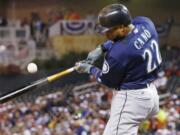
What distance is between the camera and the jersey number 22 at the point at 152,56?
500 centimetres

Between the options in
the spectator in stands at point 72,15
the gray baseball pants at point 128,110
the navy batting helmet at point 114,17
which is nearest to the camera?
the navy batting helmet at point 114,17

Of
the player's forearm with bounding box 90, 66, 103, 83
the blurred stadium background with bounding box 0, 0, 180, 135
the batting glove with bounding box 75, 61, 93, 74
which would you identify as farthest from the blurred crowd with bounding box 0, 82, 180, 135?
the player's forearm with bounding box 90, 66, 103, 83

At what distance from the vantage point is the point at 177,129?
35.0 feet

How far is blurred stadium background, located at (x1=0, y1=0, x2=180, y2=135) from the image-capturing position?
12.4 meters

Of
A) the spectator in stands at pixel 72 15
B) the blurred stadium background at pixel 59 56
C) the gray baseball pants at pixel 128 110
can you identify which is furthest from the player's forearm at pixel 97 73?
the spectator in stands at pixel 72 15

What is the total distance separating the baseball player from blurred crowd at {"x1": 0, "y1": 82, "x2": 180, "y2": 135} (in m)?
5.26

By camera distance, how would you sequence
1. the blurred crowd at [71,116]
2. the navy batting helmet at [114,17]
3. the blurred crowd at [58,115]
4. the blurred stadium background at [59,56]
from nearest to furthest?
1. the navy batting helmet at [114,17]
2. the blurred crowd at [71,116]
3. the blurred crowd at [58,115]
4. the blurred stadium background at [59,56]

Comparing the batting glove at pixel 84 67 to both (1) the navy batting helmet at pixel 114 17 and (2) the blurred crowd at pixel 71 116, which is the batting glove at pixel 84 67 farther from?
(2) the blurred crowd at pixel 71 116

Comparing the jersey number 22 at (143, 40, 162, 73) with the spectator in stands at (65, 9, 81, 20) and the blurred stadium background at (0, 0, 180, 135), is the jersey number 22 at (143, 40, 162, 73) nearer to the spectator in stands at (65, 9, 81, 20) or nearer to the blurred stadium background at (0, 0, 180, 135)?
the blurred stadium background at (0, 0, 180, 135)

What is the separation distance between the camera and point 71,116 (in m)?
12.0

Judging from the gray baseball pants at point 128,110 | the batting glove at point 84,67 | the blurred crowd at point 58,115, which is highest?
the batting glove at point 84,67

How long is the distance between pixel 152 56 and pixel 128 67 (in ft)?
0.77

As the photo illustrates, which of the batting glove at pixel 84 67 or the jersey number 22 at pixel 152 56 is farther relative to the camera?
the batting glove at pixel 84 67

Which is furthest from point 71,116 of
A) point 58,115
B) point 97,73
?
point 97,73
